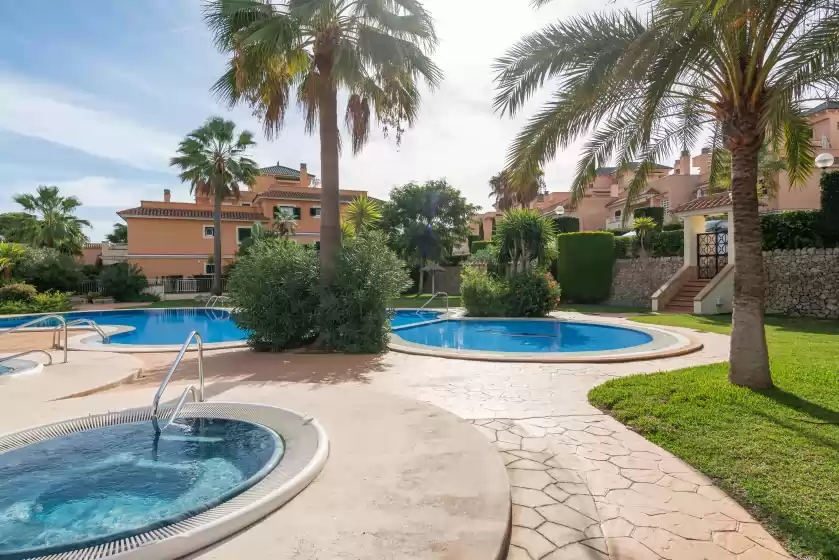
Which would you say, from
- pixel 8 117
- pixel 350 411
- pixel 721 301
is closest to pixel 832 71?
pixel 350 411

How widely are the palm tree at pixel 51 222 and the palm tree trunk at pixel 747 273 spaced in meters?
38.7

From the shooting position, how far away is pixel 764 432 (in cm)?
445

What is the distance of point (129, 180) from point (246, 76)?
917 inches

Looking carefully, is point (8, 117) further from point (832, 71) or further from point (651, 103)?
point (832, 71)

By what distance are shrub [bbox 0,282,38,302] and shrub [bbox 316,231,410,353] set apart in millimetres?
20566

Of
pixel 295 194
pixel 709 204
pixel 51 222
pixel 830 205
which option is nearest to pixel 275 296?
Answer: pixel 830 205

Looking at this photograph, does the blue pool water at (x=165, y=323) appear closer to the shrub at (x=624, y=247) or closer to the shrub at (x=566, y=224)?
the shrub at (x=566, y=224)

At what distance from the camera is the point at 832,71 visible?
5883mm

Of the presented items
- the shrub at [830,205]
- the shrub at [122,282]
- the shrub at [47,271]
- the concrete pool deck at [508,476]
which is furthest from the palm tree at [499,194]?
the concrete pool deck at [508,476]

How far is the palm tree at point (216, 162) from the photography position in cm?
2770

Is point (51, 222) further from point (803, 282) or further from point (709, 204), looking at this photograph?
point (803, 282)

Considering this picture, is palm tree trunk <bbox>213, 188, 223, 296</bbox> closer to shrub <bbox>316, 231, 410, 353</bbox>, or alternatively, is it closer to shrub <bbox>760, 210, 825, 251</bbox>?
shrub <bbox>316, 231, 410, 353</bbox>

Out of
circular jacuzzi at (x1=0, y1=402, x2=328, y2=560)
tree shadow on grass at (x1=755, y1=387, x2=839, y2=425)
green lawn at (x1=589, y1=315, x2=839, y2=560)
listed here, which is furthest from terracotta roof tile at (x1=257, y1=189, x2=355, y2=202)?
tree shadow on grass at (x1=755, y1=387, x2=839, y2=425)

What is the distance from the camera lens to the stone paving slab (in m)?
2.75
